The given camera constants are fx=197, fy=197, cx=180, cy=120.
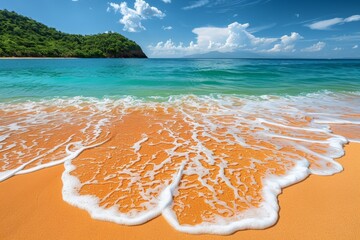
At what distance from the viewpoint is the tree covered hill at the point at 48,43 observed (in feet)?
272

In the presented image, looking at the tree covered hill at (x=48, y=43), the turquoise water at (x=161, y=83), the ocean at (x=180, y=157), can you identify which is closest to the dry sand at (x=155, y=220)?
the ocean at (x=180, y=157)

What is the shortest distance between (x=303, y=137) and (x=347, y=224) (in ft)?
10.1

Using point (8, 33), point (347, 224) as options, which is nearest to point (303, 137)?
point (347, 224)

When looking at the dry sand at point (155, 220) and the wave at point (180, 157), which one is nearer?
the dry sand at point (155, 220)

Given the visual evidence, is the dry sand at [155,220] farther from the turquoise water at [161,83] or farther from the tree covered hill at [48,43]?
the tree covered hill at [48,43]

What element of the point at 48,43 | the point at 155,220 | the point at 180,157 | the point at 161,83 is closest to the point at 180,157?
the point at 180,157

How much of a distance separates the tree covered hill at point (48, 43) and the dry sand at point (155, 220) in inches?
3829

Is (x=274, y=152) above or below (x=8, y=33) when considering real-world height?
below

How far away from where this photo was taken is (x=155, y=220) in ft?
8.16

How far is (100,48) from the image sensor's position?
4899 inches

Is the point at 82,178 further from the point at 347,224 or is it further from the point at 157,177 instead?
the point at 347,224

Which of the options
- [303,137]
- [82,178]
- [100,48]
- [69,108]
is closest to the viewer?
[82,178]

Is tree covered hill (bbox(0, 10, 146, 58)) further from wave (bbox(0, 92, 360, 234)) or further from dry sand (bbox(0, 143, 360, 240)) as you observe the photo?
dry sand (bbox(0, 143, 360, 240))

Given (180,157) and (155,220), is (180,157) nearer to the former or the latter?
(180,157)
